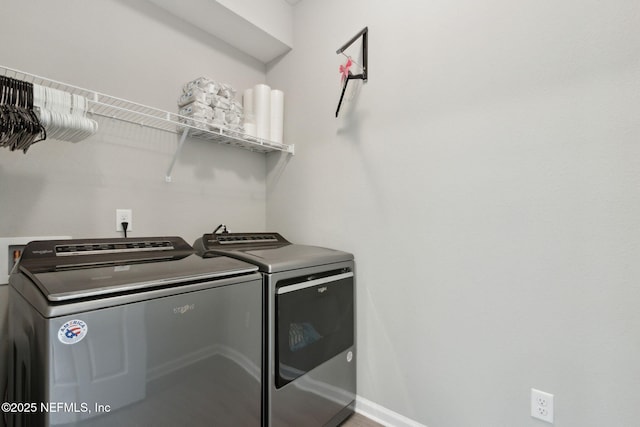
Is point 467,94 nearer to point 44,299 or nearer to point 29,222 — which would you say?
point 44,299

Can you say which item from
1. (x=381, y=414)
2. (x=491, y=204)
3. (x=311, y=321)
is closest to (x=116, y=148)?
(x=311, y=321)

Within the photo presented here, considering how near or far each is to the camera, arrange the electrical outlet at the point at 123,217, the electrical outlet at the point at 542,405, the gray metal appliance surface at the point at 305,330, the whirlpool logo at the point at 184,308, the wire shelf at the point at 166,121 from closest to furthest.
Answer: the whirlpool logo at the point at 184,308 → the electrical outlet at the point at 542,405 → the gray metal appliance surface at the point at 305,330 → the wire shelf at the point at 166,121 → the electrical outlet at the point at 123,217

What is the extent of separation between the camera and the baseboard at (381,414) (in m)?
1.56

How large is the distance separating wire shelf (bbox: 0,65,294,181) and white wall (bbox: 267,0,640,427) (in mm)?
516

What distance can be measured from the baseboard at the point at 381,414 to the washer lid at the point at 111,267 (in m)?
1.12

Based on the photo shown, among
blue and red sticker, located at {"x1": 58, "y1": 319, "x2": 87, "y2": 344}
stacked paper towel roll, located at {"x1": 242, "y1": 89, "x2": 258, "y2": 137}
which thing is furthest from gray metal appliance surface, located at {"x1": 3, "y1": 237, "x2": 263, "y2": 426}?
stacked paper towel roll, located at {"x1": 242, "y1": 89, "x2": 258, "y2": 137}

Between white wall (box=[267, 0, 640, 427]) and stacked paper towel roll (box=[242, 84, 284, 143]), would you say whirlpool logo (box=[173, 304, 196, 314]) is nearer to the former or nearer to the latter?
white wall (box=[267, 0, 640, 427])

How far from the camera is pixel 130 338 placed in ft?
2.97

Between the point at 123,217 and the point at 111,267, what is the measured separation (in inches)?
23.2

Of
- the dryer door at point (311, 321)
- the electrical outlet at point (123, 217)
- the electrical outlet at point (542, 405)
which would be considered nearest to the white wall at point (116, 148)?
the electrical outlet at point (123, 217)

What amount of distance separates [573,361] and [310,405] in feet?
3.74

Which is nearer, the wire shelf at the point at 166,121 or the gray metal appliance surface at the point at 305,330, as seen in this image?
the gray metal appliance surface at the point at 305,330

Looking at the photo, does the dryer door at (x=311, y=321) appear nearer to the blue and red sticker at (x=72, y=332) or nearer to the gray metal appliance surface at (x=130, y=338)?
the gray metal appliance surface at (x=130, y=338)

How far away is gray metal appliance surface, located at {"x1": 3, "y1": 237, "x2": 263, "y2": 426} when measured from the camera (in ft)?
2.63
